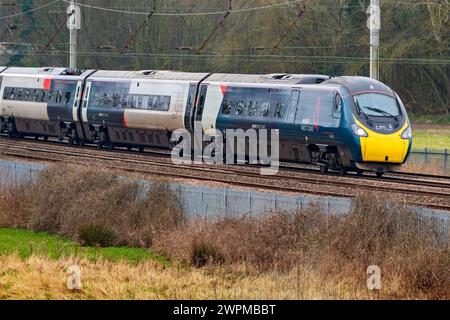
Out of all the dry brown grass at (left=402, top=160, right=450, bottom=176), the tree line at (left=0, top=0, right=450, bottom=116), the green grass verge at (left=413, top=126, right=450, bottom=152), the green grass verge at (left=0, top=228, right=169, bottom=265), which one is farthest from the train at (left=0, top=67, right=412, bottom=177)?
the green grass verge at (left=413, top=126, right=450, bottom=152)

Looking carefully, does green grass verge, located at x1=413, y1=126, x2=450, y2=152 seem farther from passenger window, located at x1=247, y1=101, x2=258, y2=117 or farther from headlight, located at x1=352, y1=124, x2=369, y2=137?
headlight, located at x1=352, y1=124, x2=369, y2=137

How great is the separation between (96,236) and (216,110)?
10.8 meters

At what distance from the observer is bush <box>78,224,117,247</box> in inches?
973

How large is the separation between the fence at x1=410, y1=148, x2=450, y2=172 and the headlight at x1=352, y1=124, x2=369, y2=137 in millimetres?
6525

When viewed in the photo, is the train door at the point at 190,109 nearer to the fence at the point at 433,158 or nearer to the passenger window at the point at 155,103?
the passenger window at the point at 155,103

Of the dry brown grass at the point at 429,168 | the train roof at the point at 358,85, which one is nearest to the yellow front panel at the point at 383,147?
the train roof at the point at 358,85

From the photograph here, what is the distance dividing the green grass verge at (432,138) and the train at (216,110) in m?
16.0

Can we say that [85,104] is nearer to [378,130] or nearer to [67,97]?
[67,97]

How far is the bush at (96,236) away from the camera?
2472cm

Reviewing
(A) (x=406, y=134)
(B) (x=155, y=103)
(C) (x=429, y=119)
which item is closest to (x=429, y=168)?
(A) (x=406, y=134)

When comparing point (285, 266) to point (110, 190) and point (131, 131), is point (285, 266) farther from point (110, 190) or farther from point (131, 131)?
point (131, 131)
